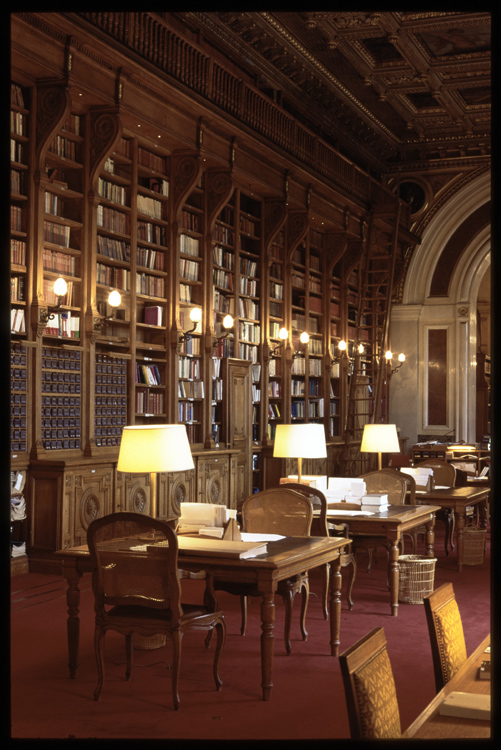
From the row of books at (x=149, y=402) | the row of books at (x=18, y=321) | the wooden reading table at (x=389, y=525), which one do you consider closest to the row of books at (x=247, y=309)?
the row of books at (x=149, y=402)

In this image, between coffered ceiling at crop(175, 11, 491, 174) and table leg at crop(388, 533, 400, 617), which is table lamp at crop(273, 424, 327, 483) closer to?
table leg at crop(388, 533, 400, 617)

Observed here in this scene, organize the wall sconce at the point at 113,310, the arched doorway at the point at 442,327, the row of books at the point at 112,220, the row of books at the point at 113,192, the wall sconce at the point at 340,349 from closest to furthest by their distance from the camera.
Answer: the wall sconce at the point at 113,310
the row of books at the point at 112,220
the row of books at the point at 113,192
the wall sconce at the point at 340,349
the arched doorway at the point at 442,327

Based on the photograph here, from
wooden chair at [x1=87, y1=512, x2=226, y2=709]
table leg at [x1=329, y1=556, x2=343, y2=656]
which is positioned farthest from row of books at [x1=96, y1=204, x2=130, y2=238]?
wooden chair at [x1=87, y1=512, x2=226, y2=709]

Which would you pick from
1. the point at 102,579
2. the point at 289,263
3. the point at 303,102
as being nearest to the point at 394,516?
the point at 102,579

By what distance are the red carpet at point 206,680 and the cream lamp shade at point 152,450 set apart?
1.10 m

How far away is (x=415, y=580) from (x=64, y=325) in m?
3.68

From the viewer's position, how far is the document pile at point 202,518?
5.05m

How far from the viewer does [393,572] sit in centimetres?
645

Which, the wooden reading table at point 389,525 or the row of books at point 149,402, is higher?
the row of books at point 149,402

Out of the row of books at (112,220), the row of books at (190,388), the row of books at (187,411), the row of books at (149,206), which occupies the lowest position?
the row of books at (187,411)

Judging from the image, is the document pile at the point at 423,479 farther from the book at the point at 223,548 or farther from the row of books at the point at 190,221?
the book at the point at 223,548

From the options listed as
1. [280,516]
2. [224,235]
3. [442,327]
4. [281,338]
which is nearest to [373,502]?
[280,516]

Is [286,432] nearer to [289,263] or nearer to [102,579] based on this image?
[102,579]

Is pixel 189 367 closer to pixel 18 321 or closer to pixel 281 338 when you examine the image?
pixel 281 338
